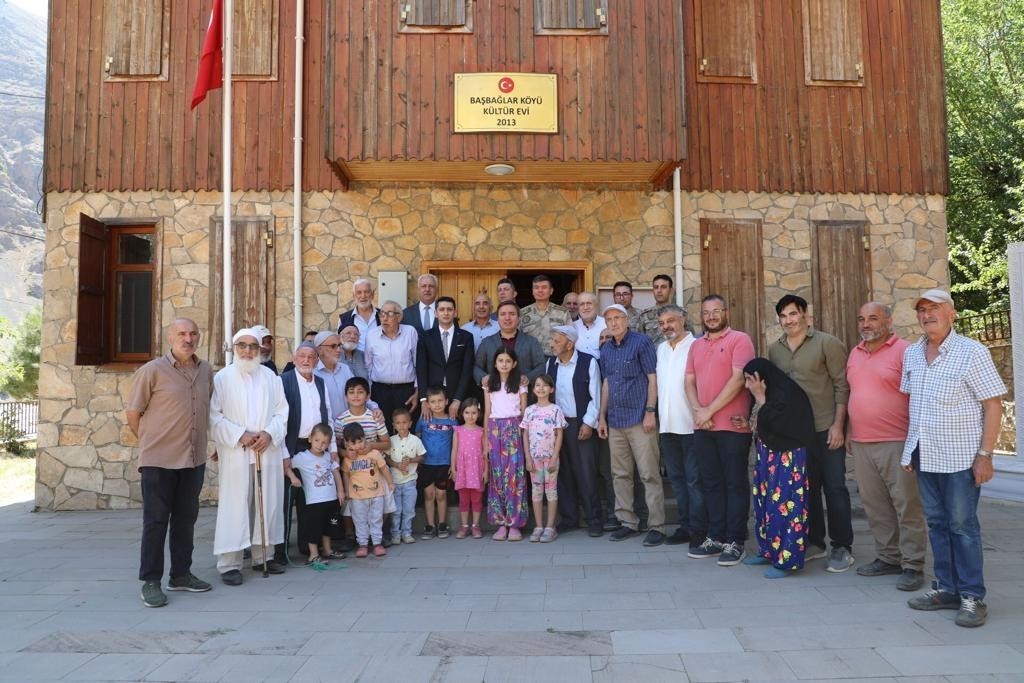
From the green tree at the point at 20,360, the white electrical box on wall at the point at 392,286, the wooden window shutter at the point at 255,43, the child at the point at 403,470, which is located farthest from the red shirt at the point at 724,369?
the green tree at the point at 20,360

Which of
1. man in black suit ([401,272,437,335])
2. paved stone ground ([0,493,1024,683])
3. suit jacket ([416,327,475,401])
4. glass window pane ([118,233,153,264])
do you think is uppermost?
glass window pane ([118,233,153,264])

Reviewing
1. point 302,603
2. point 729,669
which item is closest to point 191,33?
point 302,603

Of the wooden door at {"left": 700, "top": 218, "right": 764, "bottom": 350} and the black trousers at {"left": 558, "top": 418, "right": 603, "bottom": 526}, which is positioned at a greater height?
the wooden door at {"left": 700, "top": 218, "right": 764, "bottom": 350}

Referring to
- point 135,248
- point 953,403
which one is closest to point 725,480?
point 953,403

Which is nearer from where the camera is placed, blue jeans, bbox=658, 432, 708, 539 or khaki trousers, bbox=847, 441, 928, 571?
khaki trousers, bbox=847, 441, 928, 571

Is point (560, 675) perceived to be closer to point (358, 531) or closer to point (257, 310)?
point (358, 531)

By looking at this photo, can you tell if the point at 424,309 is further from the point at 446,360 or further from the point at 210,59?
the point at 210,59

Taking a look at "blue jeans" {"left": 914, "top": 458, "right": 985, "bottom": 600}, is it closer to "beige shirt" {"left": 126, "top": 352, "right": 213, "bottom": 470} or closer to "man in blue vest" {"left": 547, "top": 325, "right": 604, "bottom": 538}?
"man in blue vest" {"left": 547, "top": 325, "right": 604, "bottom": 538}

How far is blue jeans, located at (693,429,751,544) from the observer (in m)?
5.12

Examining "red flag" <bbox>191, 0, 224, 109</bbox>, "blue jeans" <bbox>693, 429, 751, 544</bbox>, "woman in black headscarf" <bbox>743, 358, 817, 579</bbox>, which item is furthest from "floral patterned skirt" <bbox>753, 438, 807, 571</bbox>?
"red flag" <bbox>191, 0, 224, 109</bbox>

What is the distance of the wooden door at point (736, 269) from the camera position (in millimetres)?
8195

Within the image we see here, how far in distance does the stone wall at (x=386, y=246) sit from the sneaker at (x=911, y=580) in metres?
4.08

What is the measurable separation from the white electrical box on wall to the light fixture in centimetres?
147

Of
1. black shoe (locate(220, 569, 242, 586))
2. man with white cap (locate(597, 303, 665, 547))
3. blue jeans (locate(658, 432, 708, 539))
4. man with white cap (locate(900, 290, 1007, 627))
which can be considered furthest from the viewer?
man with white cap (locate(597, 303, 665, 547))
